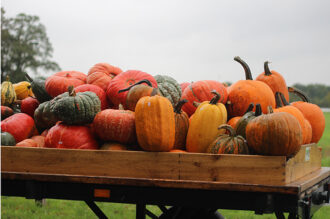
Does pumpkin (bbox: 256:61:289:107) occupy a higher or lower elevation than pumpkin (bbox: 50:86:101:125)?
higher

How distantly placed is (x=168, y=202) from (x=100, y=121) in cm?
89

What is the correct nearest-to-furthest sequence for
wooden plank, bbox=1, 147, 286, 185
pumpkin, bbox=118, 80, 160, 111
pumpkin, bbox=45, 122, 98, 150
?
wooden plank, bbox=1, 147, 286, 185, pumpkin, bbox=45, 122, 98, 150, pumpkin, bbox=118, 80, 160, 111

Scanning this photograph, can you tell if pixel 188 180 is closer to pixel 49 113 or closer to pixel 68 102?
pixel 68 102

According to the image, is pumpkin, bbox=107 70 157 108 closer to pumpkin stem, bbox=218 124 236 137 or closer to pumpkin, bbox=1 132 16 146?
pumpkin, bbox=1 132 16 146

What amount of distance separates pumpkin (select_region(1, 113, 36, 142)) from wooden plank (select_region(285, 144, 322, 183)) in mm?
2392

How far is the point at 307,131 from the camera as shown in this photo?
3.43m

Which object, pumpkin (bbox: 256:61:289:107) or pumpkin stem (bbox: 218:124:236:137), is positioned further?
pumpkin (bbox: 256:61:289:107)

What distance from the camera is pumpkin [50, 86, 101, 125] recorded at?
3160 mm

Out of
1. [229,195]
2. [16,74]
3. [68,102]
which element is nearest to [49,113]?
[68,102]

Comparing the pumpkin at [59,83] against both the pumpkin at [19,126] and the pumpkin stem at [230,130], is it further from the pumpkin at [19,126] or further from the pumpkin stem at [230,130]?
the pumpkin stem at [230,130]

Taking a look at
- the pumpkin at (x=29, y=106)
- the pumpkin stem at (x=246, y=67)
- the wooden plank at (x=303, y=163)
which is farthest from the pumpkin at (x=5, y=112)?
the wooden plank at (x=303, y=163)

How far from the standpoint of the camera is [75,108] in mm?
3154

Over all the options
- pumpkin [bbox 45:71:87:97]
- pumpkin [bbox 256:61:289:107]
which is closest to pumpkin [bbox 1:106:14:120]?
pumpkin [bbox 45:71:87:97]

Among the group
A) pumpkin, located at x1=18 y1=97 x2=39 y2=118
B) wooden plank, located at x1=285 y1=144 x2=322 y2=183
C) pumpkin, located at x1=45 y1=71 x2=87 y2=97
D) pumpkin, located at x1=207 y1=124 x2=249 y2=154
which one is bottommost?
wooden plank, located at x1=285 y1=144 x2=322 y2=183
